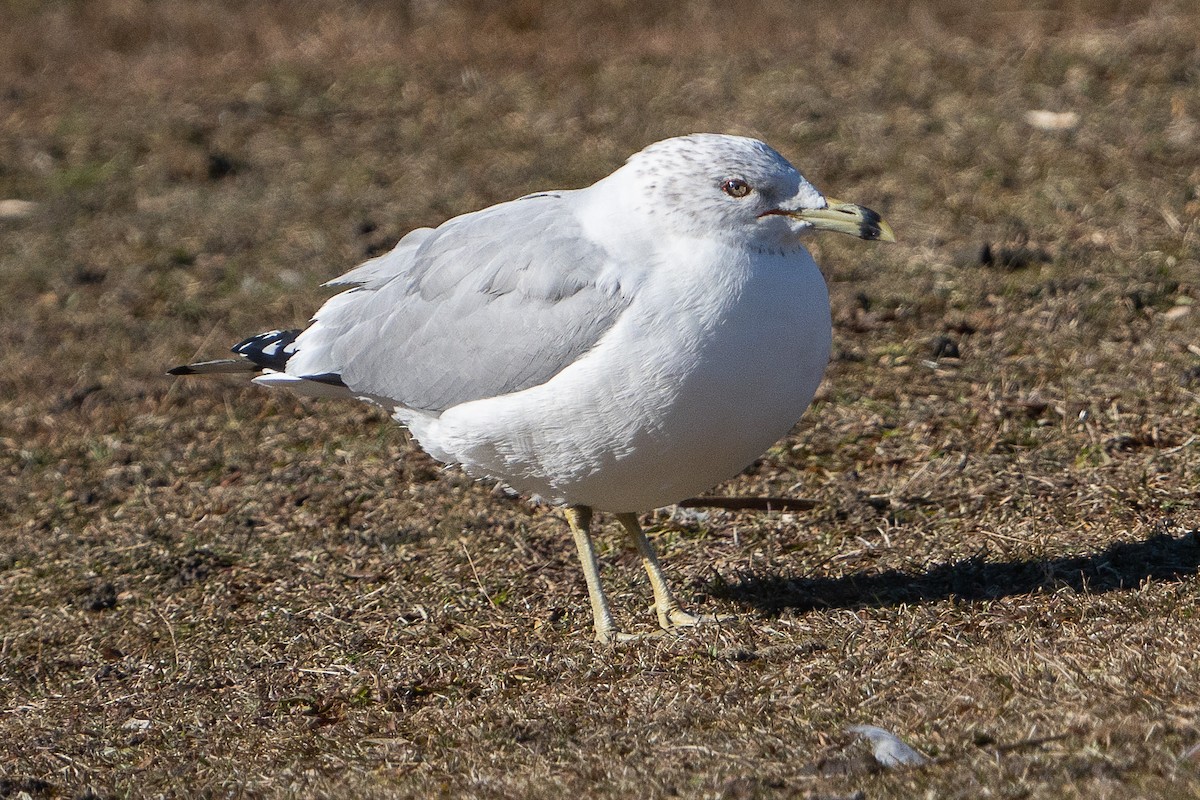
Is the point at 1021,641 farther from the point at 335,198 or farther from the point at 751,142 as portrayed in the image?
the point at 335,198

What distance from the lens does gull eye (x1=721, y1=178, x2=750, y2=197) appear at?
12.8 ft

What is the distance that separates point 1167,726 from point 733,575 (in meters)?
1.74

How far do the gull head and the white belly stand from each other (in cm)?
10

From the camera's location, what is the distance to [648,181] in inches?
158

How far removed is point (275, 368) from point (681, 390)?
166cm

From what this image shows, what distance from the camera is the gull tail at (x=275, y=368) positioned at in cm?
462

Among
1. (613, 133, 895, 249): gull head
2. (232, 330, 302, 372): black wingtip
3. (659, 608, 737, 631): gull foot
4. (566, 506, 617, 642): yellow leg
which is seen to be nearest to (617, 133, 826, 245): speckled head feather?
(613, 133, 895, 249): gull head

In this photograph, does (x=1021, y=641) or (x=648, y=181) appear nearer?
(x=1021, y=641)

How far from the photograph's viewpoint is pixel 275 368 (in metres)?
4.84

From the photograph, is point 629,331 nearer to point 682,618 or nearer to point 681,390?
point 681,390

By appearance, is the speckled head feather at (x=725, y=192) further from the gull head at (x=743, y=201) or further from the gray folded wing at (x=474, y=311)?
the gray folded wing at (x=474, y=311)

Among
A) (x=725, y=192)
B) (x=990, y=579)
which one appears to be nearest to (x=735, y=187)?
(x=725, y=192)

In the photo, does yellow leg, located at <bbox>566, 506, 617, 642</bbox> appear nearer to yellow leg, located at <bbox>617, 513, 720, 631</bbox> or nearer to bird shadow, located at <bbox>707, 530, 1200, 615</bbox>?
yellow leg, located at <bbox>617, 513, 720, 631</bbox>

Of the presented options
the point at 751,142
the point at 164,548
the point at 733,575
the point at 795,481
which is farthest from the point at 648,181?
the point at 164,548
